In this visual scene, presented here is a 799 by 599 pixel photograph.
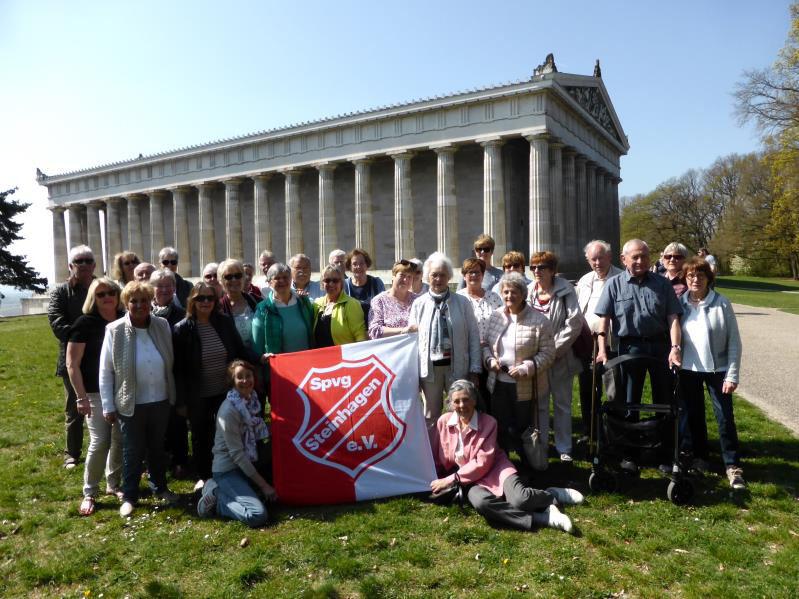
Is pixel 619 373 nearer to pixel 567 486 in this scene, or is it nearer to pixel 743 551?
pixel 567 486

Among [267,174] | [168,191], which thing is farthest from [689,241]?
[168,191]

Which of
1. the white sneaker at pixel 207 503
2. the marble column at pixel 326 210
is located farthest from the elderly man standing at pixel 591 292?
the marble column at pixel 326 210

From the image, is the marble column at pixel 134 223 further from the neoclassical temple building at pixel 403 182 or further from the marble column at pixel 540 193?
the marble column at pixel 540 193

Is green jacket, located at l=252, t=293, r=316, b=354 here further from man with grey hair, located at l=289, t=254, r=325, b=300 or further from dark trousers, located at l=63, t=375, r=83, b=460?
dark trousers, located at l=63, t=375, r=83, b=460

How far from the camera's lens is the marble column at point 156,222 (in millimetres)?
41719

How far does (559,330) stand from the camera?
6.78 m

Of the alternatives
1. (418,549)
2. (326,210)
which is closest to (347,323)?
(418,549)

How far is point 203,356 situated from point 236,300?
120 centimetres

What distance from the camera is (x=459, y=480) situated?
5695 mm

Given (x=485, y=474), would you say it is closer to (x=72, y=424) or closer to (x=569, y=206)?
(x=72, y=424)

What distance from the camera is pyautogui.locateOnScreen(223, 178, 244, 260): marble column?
122ft

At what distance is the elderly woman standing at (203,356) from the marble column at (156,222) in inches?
1521

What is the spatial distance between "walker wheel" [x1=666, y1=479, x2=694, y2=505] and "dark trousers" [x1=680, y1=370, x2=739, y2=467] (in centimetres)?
89

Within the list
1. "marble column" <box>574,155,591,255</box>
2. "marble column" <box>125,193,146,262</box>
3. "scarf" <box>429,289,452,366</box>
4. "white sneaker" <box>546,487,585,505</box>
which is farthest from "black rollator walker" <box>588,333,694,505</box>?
"marble column" <box>125,193,146,262</box>
